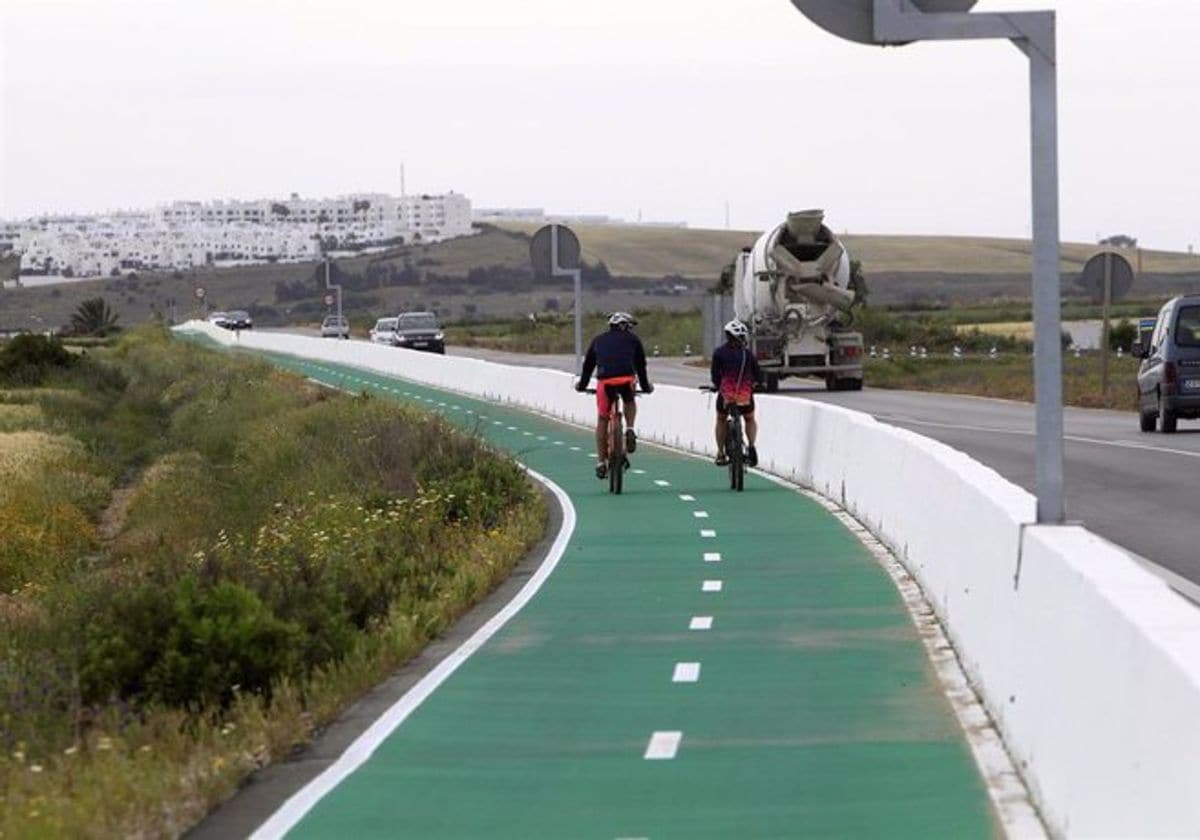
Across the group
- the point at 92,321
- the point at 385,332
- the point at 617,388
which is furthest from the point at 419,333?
the point at 617,388

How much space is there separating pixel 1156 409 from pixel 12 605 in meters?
19.6

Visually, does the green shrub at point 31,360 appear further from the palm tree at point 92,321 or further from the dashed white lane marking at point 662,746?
the dashed white lane marking at point 662,746

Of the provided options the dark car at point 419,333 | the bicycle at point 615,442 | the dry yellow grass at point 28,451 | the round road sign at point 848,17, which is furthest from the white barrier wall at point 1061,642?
the dark car at point 419,333

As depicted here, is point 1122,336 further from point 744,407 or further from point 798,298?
point 744,407

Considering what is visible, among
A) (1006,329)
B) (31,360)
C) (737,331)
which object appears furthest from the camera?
(1006,329)

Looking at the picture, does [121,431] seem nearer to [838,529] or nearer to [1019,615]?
[838,529]

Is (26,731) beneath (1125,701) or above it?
beneath

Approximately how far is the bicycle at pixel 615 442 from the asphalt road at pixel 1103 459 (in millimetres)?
4326

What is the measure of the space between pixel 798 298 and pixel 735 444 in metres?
26.6

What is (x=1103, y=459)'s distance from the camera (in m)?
32.3

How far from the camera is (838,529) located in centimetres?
2384

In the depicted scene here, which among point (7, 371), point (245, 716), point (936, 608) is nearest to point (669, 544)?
point (936, 608)

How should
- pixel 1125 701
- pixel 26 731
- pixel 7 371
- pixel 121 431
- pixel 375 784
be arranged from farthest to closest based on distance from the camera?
pixel 7 371 → pixel 121 431 → pixel 26 731 → pixel 375 784 → pixel 1125 701

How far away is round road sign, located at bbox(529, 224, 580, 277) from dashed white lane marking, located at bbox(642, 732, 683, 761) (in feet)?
101
